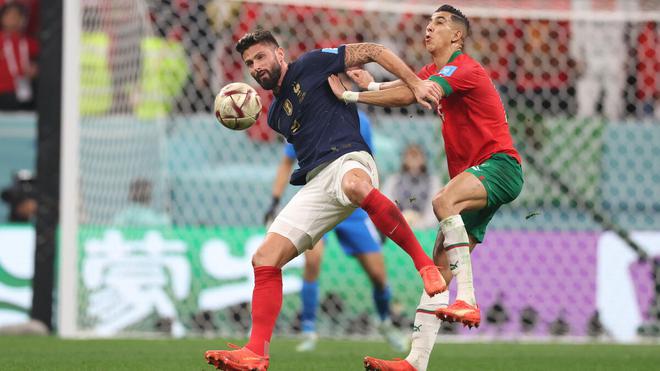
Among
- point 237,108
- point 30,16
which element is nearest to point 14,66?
point 30,16

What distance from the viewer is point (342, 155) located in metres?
6.48

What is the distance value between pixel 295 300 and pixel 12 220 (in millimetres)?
3376

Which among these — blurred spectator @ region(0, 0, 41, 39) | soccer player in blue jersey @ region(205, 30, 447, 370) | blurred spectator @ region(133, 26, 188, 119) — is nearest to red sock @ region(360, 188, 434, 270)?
soccer player in blue jersey @ region(205, 30, 447, 370)

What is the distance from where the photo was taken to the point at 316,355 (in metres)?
9.12

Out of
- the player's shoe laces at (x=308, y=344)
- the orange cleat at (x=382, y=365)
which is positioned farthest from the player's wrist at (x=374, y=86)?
the player's shoe laces at (x=308, y=344)

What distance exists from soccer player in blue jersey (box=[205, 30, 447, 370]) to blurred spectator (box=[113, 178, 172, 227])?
5.46 m

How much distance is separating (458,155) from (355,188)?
775 millimetres

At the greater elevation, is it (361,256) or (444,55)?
(444,55)

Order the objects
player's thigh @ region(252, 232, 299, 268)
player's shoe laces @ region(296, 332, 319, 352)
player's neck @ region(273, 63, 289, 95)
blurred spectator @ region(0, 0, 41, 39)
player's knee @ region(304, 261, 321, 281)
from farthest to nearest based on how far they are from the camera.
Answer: blurred spectator @ region(0, 0, 41, 39) < player's knee @ region(304, 261, 321, 281) < player's shoe laces @ region(296, 332, 319, 352) < player's neck @ region(273, 63, 289, 95) < player's thigh @ region(252, 232, 299, 268)

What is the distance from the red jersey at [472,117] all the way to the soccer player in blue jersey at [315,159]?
1.09 feet

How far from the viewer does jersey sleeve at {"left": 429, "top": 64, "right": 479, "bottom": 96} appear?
639 centimetres

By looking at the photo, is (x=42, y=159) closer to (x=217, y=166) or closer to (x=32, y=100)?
(x=217, y=166)

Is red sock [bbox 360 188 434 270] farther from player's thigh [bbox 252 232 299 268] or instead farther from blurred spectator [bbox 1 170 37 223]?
blurred spectator [bbox 1 170 37 223]

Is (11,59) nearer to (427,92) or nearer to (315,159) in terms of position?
(315,159)
